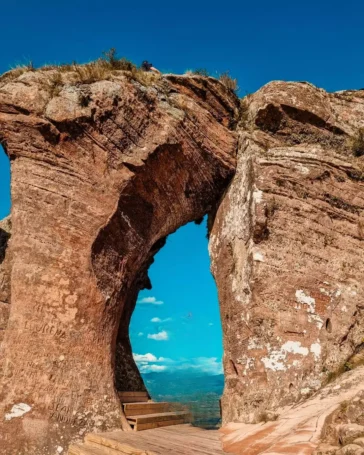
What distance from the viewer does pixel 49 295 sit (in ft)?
28.6

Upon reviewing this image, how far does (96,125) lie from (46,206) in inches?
83.3

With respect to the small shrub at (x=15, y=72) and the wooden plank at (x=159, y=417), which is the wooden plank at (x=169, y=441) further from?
the small shrub at (x=15, y=72)

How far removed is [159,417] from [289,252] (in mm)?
4509

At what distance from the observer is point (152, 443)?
276 inches

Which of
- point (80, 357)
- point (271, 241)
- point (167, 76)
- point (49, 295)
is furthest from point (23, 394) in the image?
point (167, 76)

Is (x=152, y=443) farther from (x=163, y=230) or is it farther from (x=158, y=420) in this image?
(x=163, y=230)

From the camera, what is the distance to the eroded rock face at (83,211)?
8203 millimetres

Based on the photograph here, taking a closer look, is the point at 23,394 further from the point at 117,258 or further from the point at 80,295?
the point at 117,258

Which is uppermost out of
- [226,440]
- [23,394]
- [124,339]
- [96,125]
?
[96,125]

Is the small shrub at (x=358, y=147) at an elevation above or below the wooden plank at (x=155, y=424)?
above

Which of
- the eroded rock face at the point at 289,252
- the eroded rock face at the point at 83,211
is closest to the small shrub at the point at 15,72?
the eroded rock face at the point at 83,211

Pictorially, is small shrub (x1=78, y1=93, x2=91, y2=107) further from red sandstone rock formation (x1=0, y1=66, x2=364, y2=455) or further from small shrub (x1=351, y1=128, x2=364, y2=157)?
small shrub (x1=351, y1=128, x2=364, y2=157)

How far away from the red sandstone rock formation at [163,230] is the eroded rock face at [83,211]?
1.1 inches

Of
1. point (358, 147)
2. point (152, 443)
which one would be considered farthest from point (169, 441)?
point (358, 147)
